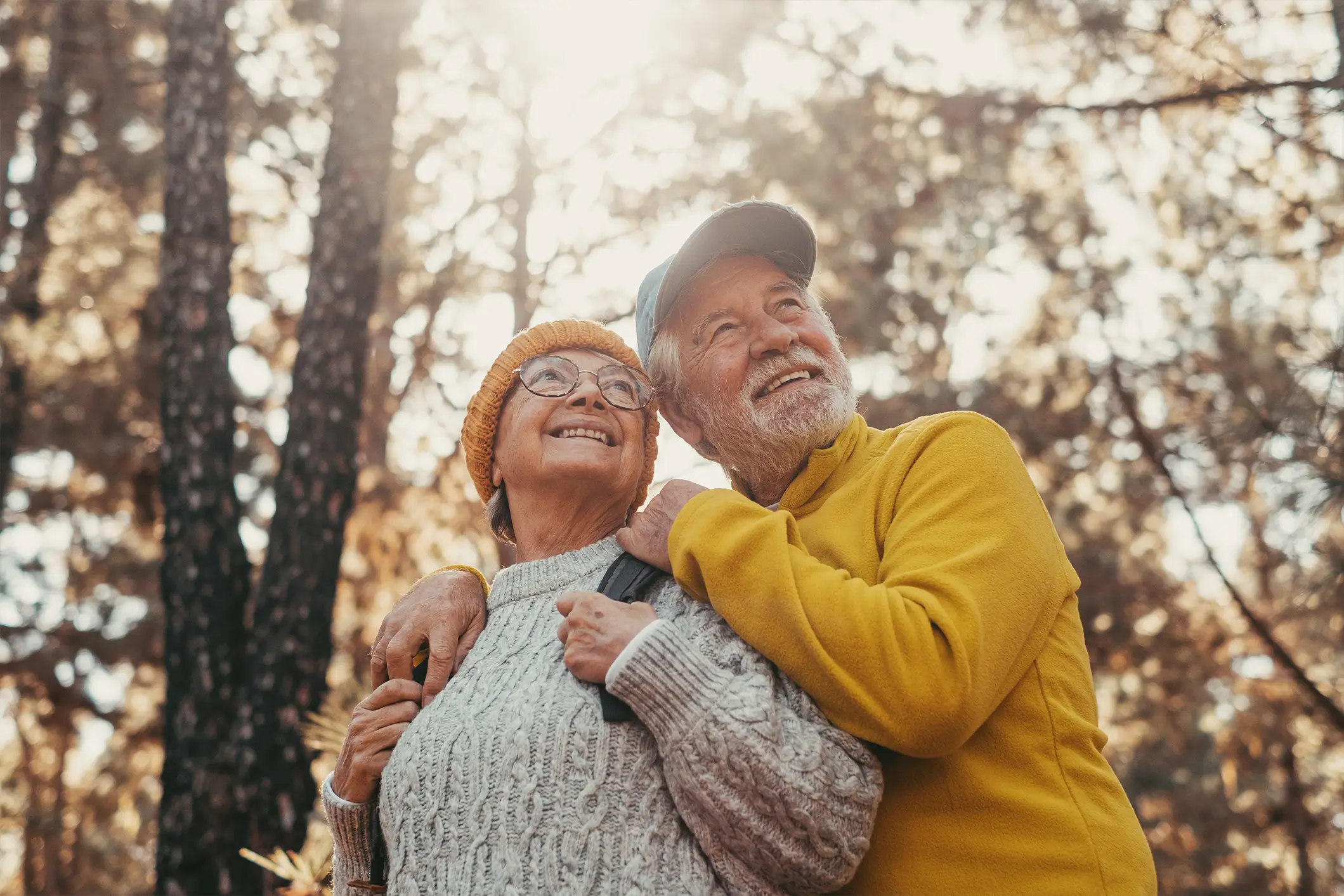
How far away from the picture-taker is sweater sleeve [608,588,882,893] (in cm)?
170

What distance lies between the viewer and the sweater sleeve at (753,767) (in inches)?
66.9

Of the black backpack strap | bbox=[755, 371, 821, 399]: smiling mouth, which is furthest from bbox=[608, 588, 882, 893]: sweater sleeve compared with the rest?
bbox=[755, 371, 821, 399]: smiling mouth

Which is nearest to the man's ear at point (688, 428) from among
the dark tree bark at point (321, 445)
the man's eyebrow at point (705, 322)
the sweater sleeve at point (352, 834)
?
the man's eyebrow at point (705, 322)

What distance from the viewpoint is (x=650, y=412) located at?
8.91ft

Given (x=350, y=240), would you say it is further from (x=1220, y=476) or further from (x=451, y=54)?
(x=1220, y=476)

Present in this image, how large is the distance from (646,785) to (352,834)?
0.76 m

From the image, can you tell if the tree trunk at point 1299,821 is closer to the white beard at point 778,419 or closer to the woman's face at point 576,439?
the white beard at point 778,419

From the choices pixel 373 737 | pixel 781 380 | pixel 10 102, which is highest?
pixel 781 380

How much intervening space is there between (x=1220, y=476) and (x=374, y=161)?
600cm

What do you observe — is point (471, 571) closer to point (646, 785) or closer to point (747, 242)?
point (646, 785)

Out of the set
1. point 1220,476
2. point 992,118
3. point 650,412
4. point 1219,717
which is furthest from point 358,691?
point 1219,717

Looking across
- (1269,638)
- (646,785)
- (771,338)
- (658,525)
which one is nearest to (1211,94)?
(1269,638)

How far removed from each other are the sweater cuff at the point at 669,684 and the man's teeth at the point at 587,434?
30.6 inches

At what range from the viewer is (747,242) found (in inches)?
100
